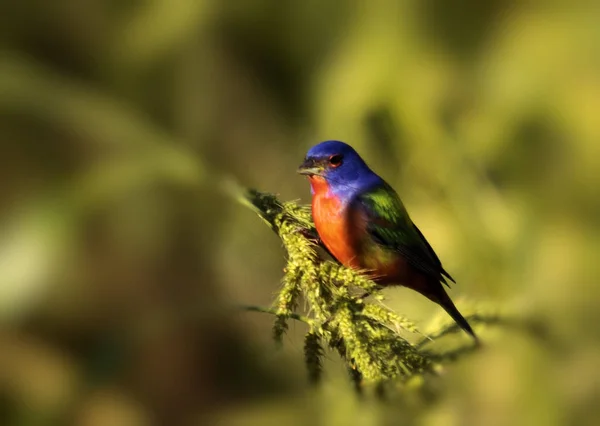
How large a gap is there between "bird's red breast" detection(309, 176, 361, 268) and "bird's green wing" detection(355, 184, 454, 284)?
4cm

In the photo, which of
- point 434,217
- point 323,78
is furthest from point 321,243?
point 323,78

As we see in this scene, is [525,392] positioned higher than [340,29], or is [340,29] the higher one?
[340,29]

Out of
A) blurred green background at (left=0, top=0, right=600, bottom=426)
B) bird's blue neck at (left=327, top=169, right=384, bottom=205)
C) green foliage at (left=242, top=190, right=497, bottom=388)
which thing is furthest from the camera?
blurred green background at (left=0, top=0, right=600, bottom=426)

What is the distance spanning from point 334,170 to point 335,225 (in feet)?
0.33

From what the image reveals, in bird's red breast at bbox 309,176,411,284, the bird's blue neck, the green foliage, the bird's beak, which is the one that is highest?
the bird's beak

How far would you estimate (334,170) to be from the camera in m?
0.88

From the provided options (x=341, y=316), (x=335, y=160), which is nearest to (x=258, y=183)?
(x=335, y=160)

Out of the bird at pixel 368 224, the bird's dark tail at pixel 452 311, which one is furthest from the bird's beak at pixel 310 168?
the bird's dark tail at pixel 452 311

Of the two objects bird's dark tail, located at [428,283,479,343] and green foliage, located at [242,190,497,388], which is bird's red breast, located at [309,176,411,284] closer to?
bird's dark tail, located at [428,283,479,343]

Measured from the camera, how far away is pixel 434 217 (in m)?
1.26

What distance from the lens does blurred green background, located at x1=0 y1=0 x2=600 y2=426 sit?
105cm

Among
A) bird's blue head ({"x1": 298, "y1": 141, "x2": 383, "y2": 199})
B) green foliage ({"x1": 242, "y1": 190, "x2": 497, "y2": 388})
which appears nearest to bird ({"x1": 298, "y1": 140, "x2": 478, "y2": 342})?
bird's blue head ({"x1": 298, "y1": 141, "x2": 383, "y2": 199})

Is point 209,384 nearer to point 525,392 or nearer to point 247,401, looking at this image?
point 247,401

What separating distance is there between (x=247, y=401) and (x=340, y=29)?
0.79 metres
